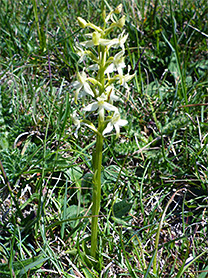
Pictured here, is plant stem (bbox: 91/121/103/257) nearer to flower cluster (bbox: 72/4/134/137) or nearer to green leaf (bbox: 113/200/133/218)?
flower cluster (bbox: 72/4/134/137)

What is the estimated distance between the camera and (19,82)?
8.58ft

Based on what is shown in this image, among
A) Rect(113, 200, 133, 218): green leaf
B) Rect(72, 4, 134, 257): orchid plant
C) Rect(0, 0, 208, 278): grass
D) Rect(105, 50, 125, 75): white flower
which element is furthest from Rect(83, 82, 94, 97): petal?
Rect(113, 200, 133, 218): green leaf

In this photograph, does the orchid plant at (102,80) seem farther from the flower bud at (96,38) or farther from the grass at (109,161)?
the grass at (109,161)

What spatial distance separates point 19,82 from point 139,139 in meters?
1.15

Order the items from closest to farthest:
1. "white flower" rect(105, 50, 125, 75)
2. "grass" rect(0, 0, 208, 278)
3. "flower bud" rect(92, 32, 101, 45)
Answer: "flower bud" rect(92, 32, 101, 45) → "white flower" rect(105, 50, 125, 75) → "grass" rect(0, 0, 208, 278)

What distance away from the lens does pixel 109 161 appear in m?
2.29

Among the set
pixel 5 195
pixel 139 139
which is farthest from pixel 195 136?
pixel 5 195

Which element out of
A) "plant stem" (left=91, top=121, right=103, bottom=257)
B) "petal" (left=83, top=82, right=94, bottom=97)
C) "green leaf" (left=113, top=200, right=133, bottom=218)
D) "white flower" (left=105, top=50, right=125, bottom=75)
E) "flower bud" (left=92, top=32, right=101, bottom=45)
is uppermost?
"flower bud" (left=92, top=32, right=101, bottom=45)

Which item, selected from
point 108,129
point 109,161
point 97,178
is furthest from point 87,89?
point 109,161

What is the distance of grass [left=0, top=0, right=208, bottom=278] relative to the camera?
5.67 ft

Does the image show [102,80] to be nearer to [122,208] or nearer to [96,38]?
[96,38]

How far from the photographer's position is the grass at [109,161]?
5.67ft

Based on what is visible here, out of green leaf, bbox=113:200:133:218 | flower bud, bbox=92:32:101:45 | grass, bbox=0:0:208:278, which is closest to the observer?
flower bud, bbox=92:32:101:45

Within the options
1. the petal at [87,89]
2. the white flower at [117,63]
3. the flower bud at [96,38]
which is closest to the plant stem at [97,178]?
the petal at [87,89]
